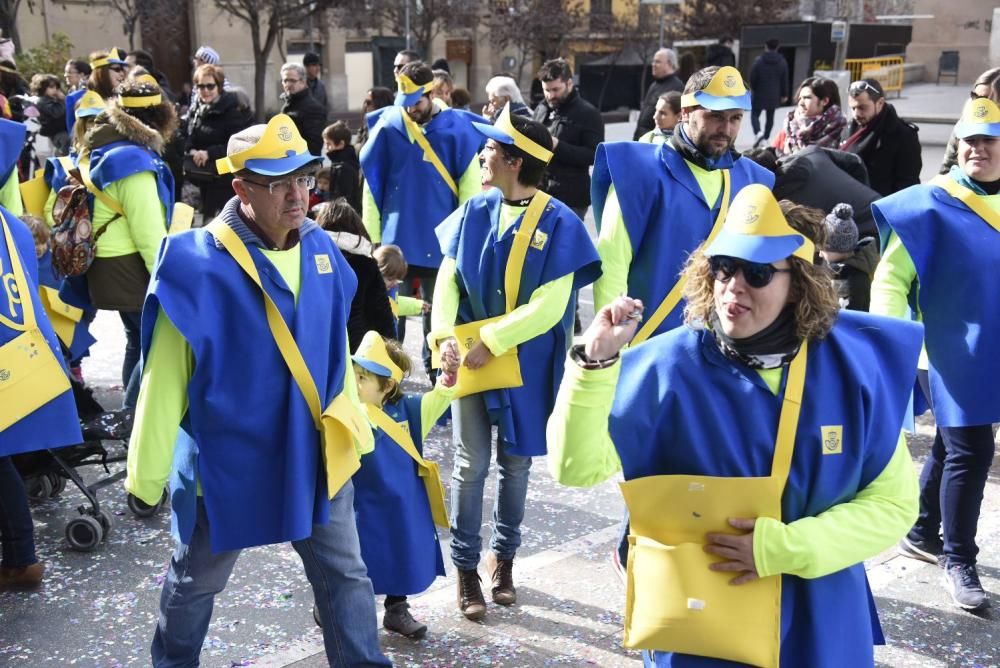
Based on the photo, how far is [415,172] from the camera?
7523 mm

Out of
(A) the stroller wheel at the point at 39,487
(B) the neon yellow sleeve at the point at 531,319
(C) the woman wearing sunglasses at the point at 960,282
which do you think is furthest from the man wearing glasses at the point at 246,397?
(A) the stroller wheel at the point at 39,487

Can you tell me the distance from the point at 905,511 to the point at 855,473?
158 mm

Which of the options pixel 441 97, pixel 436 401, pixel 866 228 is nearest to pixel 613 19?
pixel 441 97

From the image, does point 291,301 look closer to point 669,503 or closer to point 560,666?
point 669,503

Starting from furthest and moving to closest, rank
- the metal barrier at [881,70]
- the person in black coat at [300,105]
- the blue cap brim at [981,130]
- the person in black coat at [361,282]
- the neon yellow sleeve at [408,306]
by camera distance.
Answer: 1. the metal barrier at [881,70]
2. the person in black coat at [300,105]
3. the neon yellow sleeve at [408,306]
4. the person in black coat at [361,282]
5. the blue cap brim at [981,130]

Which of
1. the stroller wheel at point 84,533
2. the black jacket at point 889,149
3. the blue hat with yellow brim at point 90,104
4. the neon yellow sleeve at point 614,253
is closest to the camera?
the neon yellow sleeve at point 614,253

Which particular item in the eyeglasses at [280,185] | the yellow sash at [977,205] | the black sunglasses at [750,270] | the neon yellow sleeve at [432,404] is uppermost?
the eyeglasses at [280,185]

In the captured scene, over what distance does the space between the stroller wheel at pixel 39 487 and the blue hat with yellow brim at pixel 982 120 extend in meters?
4.42

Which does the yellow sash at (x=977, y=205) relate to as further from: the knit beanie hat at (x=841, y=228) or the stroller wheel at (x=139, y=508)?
the stroller wheel at (x=139, y=508)

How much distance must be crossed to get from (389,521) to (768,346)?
2014 mm

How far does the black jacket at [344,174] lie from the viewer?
8688 mm

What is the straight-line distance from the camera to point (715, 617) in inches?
103

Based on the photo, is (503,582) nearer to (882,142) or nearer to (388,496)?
(388,496)

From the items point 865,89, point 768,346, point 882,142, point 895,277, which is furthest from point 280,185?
point 882,142
